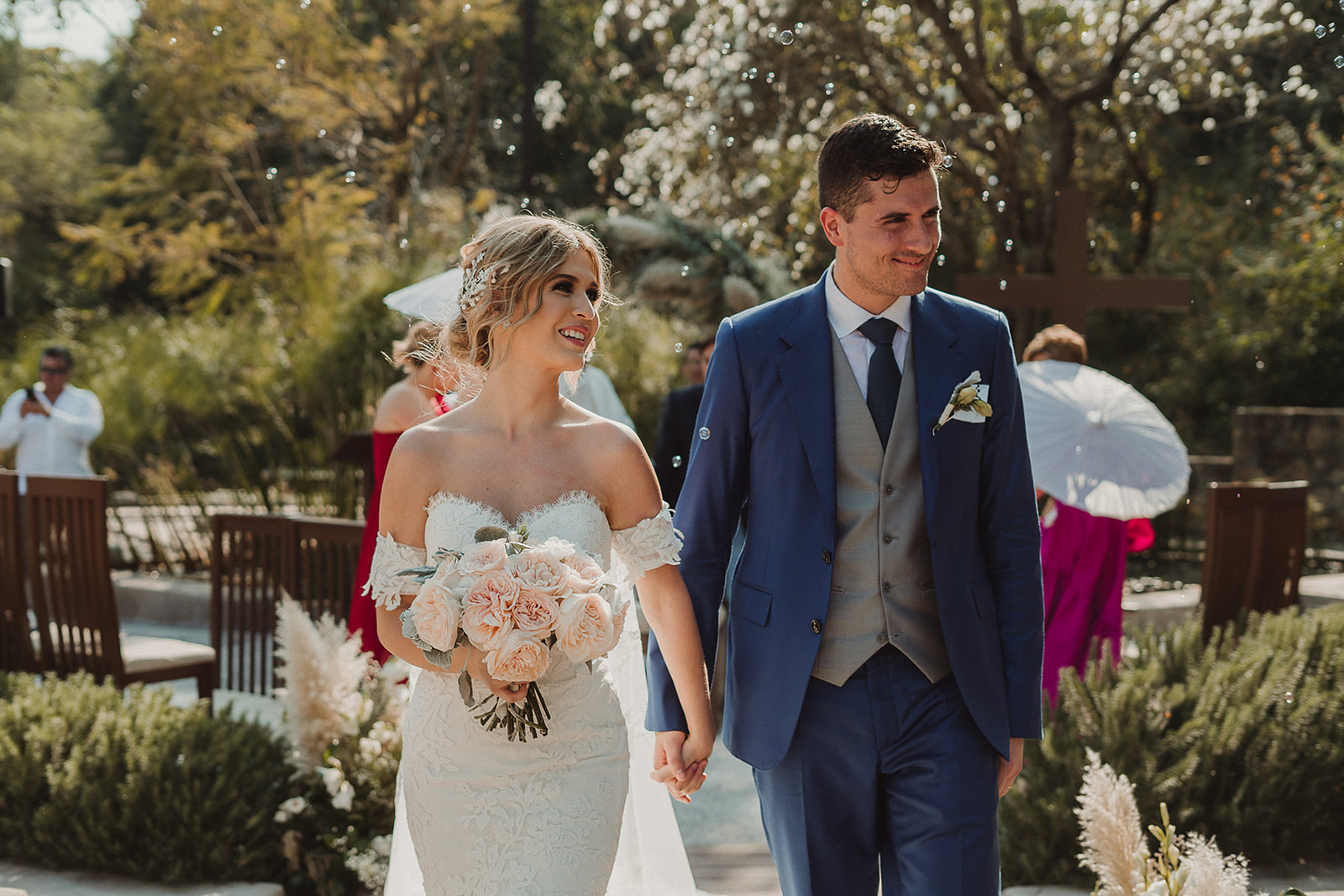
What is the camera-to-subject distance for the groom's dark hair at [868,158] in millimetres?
2551

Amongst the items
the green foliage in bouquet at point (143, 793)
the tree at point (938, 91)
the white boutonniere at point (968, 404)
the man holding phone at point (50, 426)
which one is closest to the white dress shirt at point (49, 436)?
the man holding phone at point (50, 426)

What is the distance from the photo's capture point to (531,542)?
2.59m

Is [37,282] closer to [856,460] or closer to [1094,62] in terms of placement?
[1094,62]

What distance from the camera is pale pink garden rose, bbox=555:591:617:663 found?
7.97 ft


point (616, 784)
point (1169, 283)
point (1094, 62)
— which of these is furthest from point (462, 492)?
point (1094, 62)

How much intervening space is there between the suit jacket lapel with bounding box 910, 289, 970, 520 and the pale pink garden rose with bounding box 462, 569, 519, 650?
0.88 m

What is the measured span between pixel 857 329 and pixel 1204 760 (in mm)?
2520

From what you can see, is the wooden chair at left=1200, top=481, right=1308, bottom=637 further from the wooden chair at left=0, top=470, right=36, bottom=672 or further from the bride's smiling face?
the wooden chair at left=0, top=470, right=36, bottom=672

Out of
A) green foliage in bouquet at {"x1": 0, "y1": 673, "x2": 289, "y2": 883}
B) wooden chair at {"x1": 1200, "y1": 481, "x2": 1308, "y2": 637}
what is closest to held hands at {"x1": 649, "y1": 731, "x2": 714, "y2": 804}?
green foliage in bouquet at {"x1": 0, "y1": 673, "x2": 289, "y2": 883}

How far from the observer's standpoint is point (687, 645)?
2.73 m

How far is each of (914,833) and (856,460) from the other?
0.79 metres

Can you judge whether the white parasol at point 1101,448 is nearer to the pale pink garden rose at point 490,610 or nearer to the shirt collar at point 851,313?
the shirt collar at point 851,313

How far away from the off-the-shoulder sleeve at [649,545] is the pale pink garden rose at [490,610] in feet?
1.51

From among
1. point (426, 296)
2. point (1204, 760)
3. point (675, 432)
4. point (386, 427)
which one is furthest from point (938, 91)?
point (1204, 760)
